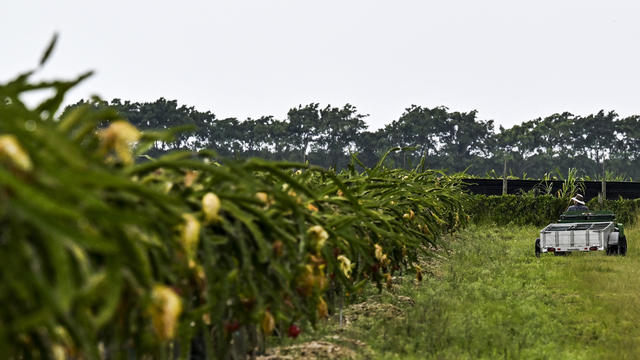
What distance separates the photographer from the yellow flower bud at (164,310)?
1.63m

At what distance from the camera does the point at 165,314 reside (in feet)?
5.37

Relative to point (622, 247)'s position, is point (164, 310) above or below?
above

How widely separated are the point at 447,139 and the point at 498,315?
71620mm

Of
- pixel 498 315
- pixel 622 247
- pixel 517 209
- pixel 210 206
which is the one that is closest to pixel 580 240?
pixel 622 247

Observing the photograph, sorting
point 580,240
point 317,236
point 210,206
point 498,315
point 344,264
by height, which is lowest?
point 498,315

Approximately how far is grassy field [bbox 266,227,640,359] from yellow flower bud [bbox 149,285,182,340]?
8.86 ft

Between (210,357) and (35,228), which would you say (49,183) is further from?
(210,357)

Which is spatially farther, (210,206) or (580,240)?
(580,240)

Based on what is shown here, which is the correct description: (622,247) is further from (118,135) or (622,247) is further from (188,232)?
(118,135)

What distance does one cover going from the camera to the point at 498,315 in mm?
6652

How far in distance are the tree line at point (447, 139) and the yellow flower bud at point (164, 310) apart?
233ft

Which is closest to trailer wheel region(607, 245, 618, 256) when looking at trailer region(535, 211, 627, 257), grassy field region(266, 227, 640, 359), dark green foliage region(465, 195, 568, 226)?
trailer region(535, 211, 627, 257)

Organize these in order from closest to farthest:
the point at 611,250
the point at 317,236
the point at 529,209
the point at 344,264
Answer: the point at 317,236 → the point at 344,264 → the point at 611,250 → the point at 529,209

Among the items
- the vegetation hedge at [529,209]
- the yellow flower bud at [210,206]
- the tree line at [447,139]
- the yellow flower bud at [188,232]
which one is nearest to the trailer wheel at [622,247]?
the vegetation hedge at [529,209]
